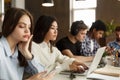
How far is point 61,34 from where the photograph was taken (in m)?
6.07

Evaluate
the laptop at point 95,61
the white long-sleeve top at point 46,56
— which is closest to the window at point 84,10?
the white long-sleeve top at point 46,56

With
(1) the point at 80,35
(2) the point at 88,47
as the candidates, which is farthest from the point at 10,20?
(2) the point at 88,47

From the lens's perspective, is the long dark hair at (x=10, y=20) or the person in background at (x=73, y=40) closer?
the long dark hair at (x=10, y=20)

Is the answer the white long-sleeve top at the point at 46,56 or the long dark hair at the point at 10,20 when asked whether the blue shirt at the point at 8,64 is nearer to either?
the long dark hair at the point at 10,20

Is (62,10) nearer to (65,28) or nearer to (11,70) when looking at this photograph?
(65,28)

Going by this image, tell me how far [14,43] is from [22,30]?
0.11 meters

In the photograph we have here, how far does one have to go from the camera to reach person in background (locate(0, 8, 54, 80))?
5.33ft

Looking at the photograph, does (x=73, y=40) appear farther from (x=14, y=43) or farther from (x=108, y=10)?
(x=108, y=10)

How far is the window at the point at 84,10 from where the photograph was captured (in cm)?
572

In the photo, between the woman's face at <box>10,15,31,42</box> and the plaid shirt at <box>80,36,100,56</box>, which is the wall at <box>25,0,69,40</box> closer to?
the plaid shirt at <box>80,36,100,56</box>

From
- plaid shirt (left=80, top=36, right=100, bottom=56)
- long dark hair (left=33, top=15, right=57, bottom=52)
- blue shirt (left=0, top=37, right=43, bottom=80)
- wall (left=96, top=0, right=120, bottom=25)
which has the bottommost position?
plaid shirt (left=80, top=36, right=100, bottom=56)

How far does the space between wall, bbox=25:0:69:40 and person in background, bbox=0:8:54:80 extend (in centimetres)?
423

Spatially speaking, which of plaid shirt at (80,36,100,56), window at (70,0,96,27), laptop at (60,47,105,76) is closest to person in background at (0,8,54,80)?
laptop at (60,47,105,76)

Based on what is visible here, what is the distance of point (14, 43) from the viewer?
1714 millimetres
